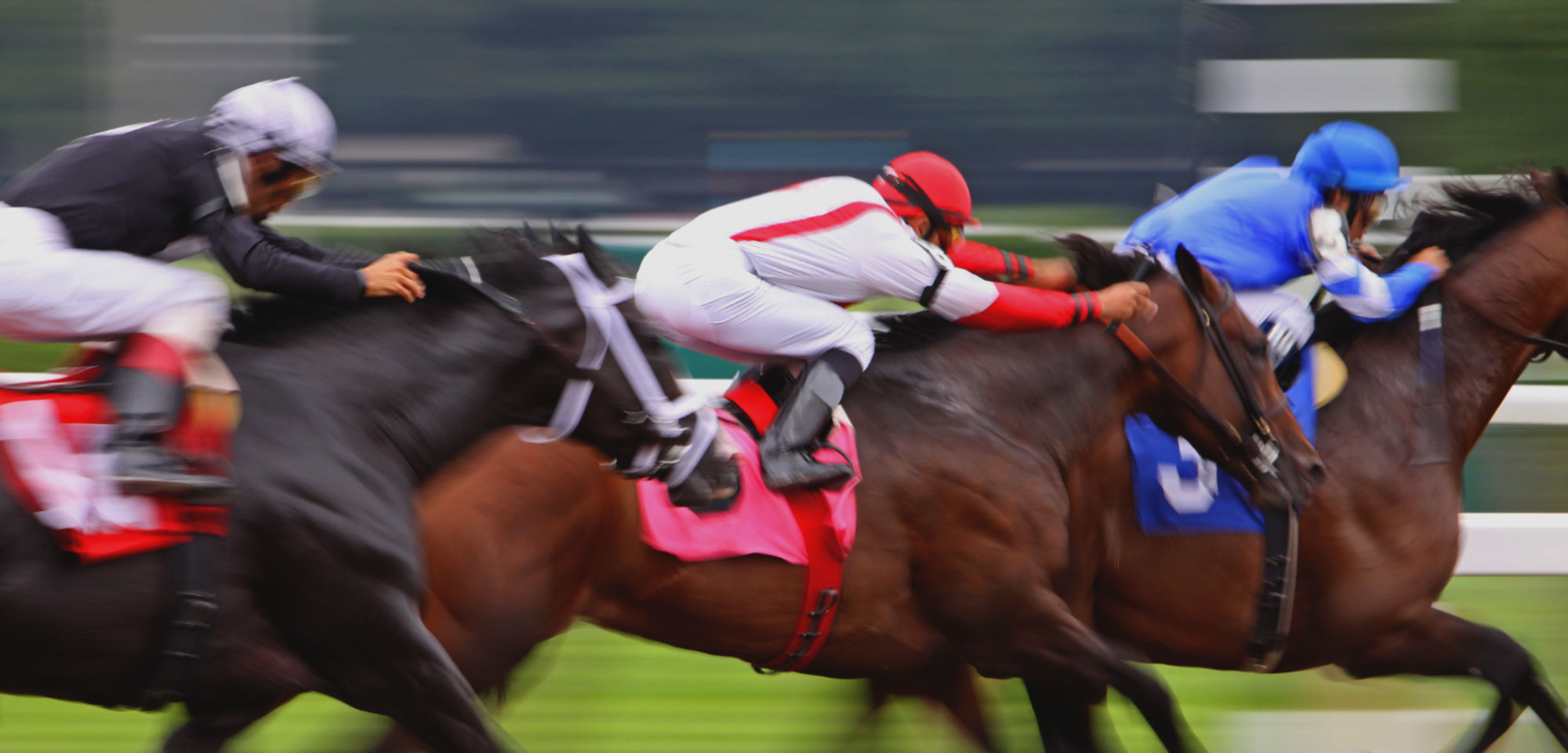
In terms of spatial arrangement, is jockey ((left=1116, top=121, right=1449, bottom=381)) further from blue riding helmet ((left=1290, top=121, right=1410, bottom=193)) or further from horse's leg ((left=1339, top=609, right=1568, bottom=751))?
horse's leg ((left=1339, top=609, right=1568, bottom=751))

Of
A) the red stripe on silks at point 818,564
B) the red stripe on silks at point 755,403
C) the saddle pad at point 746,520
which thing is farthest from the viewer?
the red stripe on silks at point 755,403

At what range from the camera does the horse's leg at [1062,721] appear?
3.63 m

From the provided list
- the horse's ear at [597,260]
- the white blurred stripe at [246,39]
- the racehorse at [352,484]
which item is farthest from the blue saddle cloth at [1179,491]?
the white blurred stripe at [246,39]

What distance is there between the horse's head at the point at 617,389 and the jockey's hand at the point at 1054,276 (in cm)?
110

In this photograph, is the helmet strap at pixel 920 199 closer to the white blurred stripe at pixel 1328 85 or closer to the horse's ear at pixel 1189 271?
the horse's ear at pixel 1189 271

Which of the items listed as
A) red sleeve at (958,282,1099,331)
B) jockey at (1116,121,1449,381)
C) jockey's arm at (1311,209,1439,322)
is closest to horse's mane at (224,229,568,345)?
red sleeve at (958,282,1099,331)

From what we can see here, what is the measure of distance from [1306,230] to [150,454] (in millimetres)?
2646

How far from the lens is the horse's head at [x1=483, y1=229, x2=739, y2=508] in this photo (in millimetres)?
2971

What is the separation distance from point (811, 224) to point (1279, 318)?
131 cm

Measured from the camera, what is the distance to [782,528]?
3.19 m

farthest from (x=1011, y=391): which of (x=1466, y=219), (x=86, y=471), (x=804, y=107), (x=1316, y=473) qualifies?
(x=86, y=471)

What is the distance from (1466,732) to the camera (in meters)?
3.84

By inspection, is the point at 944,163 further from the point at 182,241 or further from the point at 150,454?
the point at 150,454

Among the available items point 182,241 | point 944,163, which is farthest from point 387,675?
point 944,163
